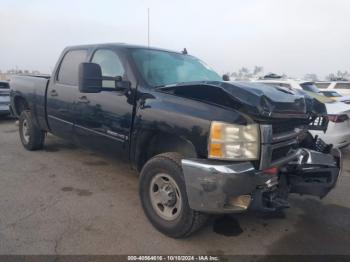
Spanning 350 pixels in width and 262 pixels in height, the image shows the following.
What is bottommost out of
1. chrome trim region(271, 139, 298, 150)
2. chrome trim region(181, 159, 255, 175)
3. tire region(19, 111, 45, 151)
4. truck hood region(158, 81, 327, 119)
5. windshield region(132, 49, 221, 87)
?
tire region(19, 111, 45, 151)

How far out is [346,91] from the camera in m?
16.1

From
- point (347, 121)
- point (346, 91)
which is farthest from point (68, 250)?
point (346, 91)

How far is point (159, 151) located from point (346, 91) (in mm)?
15574

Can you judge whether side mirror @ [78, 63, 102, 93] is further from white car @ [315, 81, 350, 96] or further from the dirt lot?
white car @ [315, 81, 350, 96]

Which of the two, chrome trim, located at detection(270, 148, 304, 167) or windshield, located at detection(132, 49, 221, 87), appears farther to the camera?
windshield, located at detection(132, 49, 221, 87)

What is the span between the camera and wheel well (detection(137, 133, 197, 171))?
3236 mm

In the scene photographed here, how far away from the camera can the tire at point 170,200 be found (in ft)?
9.52

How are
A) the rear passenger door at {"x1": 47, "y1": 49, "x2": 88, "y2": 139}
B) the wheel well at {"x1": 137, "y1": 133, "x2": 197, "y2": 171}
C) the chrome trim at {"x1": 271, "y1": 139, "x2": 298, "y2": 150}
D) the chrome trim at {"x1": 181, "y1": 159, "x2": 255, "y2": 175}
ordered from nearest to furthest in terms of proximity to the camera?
the chrome trim at {"x1": 181, "y1": 159, "x2": 255, "y2": 175} → the chrome trim at {"x1": 271, "y1": 139, "x2": 298, "y2": 150} → the wheel well at {"x1": 137, "y1": 133, "x2": 197, "y2": 171} → the rear passenger door at {"x1": 47, "y1": 49, "x2": 88, "y2": 139}

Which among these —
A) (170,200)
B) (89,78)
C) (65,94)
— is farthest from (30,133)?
(170,200)

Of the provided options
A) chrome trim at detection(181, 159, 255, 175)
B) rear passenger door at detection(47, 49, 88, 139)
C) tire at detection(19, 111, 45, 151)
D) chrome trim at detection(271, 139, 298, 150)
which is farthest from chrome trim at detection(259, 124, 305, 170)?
tire at detection(19, 111, 45, 151)

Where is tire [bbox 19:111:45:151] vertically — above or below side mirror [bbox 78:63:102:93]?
below

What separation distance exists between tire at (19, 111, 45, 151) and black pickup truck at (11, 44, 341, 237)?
1464mm

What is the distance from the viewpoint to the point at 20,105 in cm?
612

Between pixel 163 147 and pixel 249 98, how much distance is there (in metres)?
1.19
